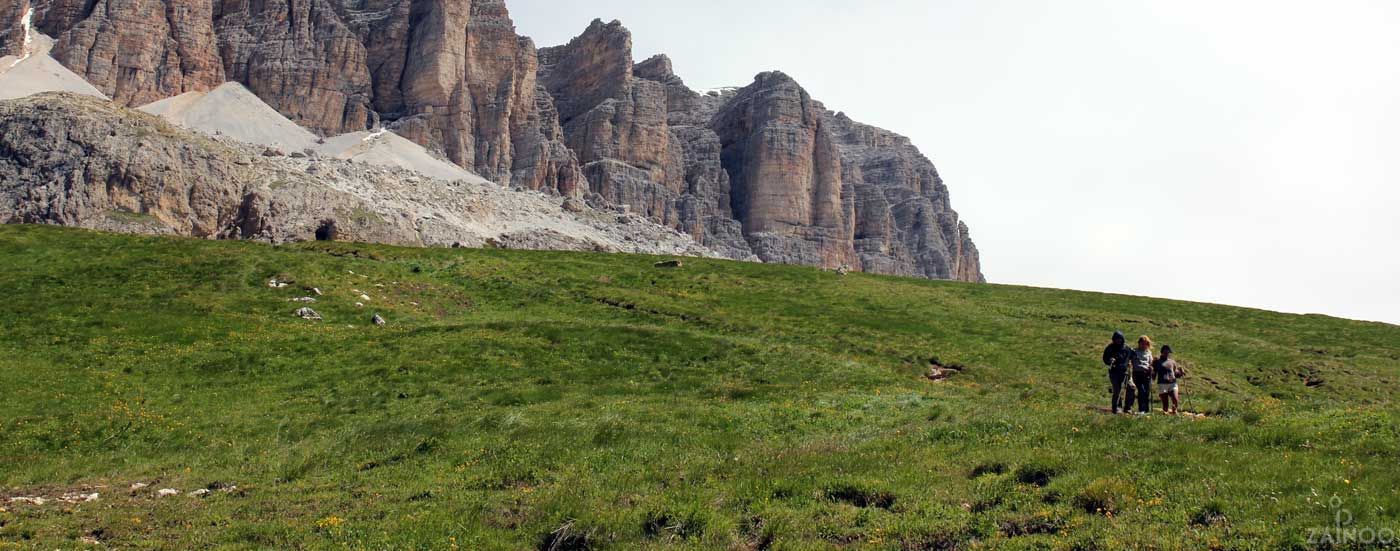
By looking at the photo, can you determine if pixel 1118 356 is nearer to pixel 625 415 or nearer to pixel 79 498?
pixel 625 415

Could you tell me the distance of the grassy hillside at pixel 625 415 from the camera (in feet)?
46.6

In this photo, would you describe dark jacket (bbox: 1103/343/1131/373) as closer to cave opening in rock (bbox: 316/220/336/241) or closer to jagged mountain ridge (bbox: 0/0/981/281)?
cave opening in rock (bbox: 316/220/336/241)

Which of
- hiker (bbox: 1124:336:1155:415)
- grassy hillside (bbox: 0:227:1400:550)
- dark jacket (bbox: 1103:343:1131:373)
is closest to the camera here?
grassy hillside (bbox: 0:227:1400:550)

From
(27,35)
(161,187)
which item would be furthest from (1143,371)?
(27,35)

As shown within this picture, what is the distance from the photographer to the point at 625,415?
23.6m

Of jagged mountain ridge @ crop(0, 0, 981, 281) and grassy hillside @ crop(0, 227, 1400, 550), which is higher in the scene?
jagged mountain ridge @ crop(0, 0, 981, 281)

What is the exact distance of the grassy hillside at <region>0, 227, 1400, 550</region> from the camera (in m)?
14.2

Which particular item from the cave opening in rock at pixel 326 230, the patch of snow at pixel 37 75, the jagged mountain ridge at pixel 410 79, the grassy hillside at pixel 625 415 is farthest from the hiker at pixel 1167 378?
the patch of snow at pixel 37 75

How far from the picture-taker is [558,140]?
18238 centimetres

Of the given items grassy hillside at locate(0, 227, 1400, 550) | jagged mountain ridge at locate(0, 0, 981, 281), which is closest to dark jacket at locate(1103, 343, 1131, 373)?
grassy hillside at locate(0, 227, 1400, 550)

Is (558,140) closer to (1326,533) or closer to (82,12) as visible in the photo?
(82,12)

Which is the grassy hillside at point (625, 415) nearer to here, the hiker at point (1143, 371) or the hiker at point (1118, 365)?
the hiker at point (1118, 365)

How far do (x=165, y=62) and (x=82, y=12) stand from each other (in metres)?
16.6

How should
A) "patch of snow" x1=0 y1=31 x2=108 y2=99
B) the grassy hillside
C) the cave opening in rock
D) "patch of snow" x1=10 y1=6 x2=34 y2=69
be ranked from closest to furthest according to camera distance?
the grassy hillside → the cave opening in rock → "patch of snow" x1=0 y1=31 x2=108 y2=99 → "patch of snow" x1=10 y1=6 x2=34 y2=69
